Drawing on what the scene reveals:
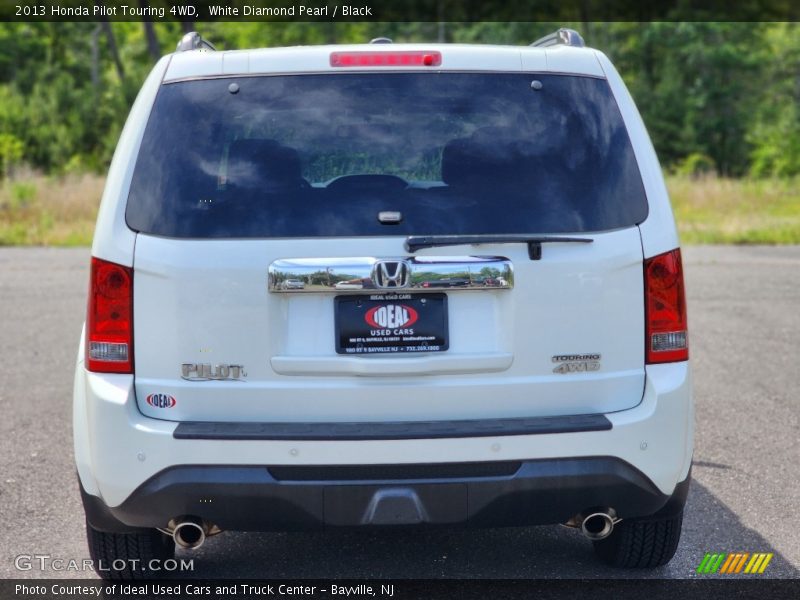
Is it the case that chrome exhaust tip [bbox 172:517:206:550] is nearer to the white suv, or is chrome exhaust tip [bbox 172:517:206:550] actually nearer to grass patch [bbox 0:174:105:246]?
the white suv

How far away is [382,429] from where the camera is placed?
352 centimetres

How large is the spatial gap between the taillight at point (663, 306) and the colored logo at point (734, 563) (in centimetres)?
115

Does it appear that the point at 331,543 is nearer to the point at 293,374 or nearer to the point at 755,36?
the point at 293,374

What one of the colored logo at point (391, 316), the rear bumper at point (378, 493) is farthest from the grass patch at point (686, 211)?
the colored logo at point (391, 316)

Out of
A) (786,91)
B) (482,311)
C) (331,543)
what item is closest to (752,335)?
(331,543)

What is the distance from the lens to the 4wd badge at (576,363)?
361 centimetres

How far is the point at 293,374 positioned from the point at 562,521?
3.35 feet

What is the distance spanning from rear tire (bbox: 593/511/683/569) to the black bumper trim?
2.67 ft

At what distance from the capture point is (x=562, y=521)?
3.72m

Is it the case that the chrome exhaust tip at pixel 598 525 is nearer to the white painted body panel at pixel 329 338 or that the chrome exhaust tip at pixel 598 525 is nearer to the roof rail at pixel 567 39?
the white painted body panel at pixel 329 338

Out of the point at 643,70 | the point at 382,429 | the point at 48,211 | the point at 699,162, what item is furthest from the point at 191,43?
the point at 643,70

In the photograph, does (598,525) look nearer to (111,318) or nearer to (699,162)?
(111,318)

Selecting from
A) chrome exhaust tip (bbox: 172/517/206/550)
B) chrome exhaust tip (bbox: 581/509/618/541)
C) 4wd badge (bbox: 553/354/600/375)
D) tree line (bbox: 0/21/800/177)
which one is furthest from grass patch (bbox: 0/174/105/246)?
4wd badge (bbox: 553/354/600/375)

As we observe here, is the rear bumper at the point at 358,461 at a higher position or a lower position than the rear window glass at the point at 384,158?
lower
